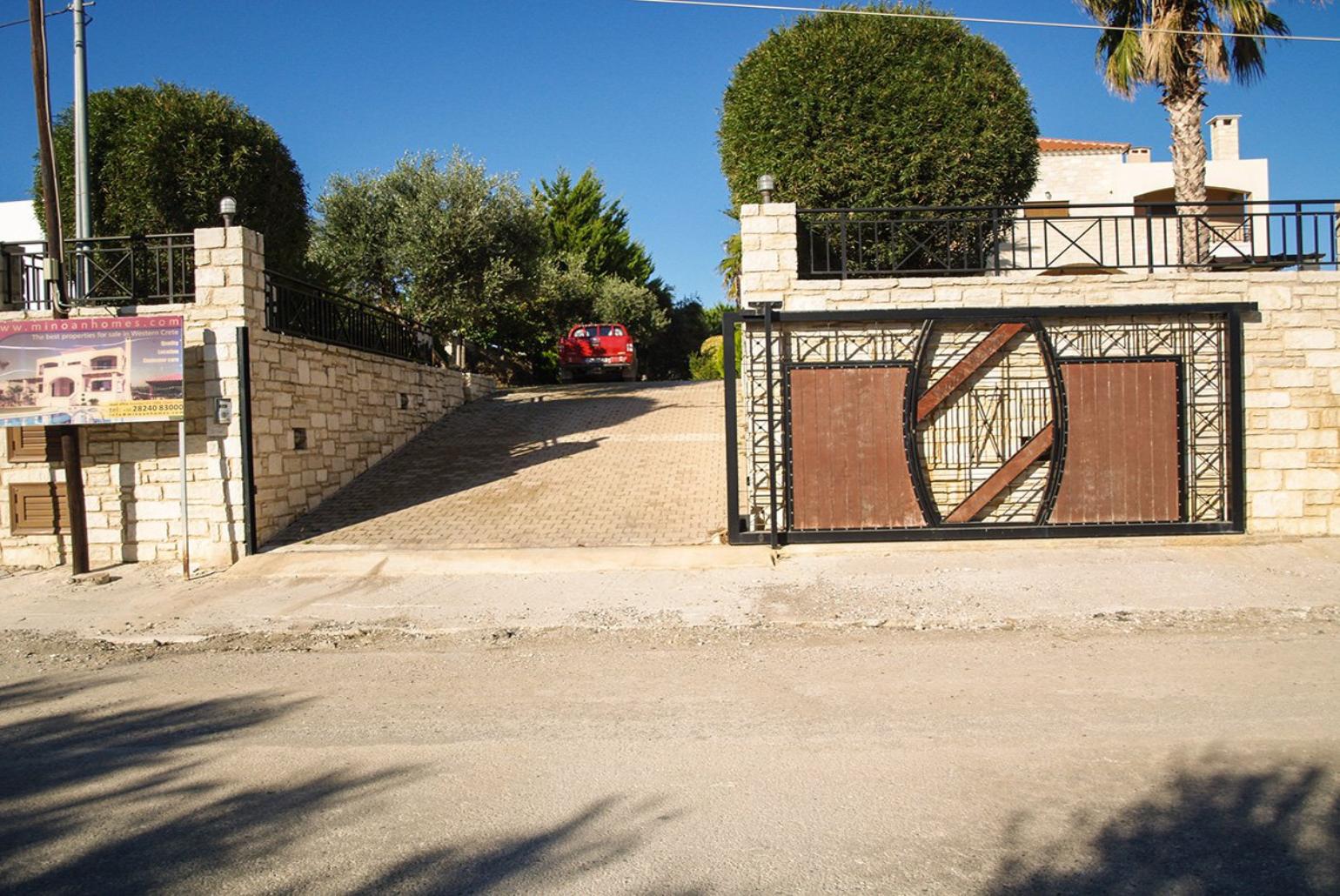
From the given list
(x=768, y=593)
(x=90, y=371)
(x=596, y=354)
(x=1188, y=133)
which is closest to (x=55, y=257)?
(x=90, y=371)

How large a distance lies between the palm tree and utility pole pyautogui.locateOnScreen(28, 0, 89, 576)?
47.9ft

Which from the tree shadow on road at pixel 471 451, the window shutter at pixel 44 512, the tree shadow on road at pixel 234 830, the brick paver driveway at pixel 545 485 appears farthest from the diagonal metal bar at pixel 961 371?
the window shutter at pixel 44 512

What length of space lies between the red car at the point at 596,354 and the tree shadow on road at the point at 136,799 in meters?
19.7

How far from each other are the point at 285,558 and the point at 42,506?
126 inches

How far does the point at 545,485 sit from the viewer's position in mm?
12727

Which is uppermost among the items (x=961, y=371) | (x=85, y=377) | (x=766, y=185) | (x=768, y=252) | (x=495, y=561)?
(x=766, y=185)

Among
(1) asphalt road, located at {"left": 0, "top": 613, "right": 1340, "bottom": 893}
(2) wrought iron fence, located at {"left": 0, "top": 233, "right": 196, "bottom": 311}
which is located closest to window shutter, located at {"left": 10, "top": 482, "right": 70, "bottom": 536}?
(2) wrought iron fence, located at {"left": 0, "top": 233, "right": 196, "bottom": 311}

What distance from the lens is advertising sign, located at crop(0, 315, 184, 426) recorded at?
9820 mm

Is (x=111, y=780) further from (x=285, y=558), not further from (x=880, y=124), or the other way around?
(x=880, y=124)

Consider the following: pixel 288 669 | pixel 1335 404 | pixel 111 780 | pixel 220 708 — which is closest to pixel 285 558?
pixel 288 669

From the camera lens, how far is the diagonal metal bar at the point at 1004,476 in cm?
1020

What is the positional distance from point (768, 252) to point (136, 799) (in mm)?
8135

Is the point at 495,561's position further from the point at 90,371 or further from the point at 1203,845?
the point at 1203,845

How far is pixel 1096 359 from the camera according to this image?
1021 cm
